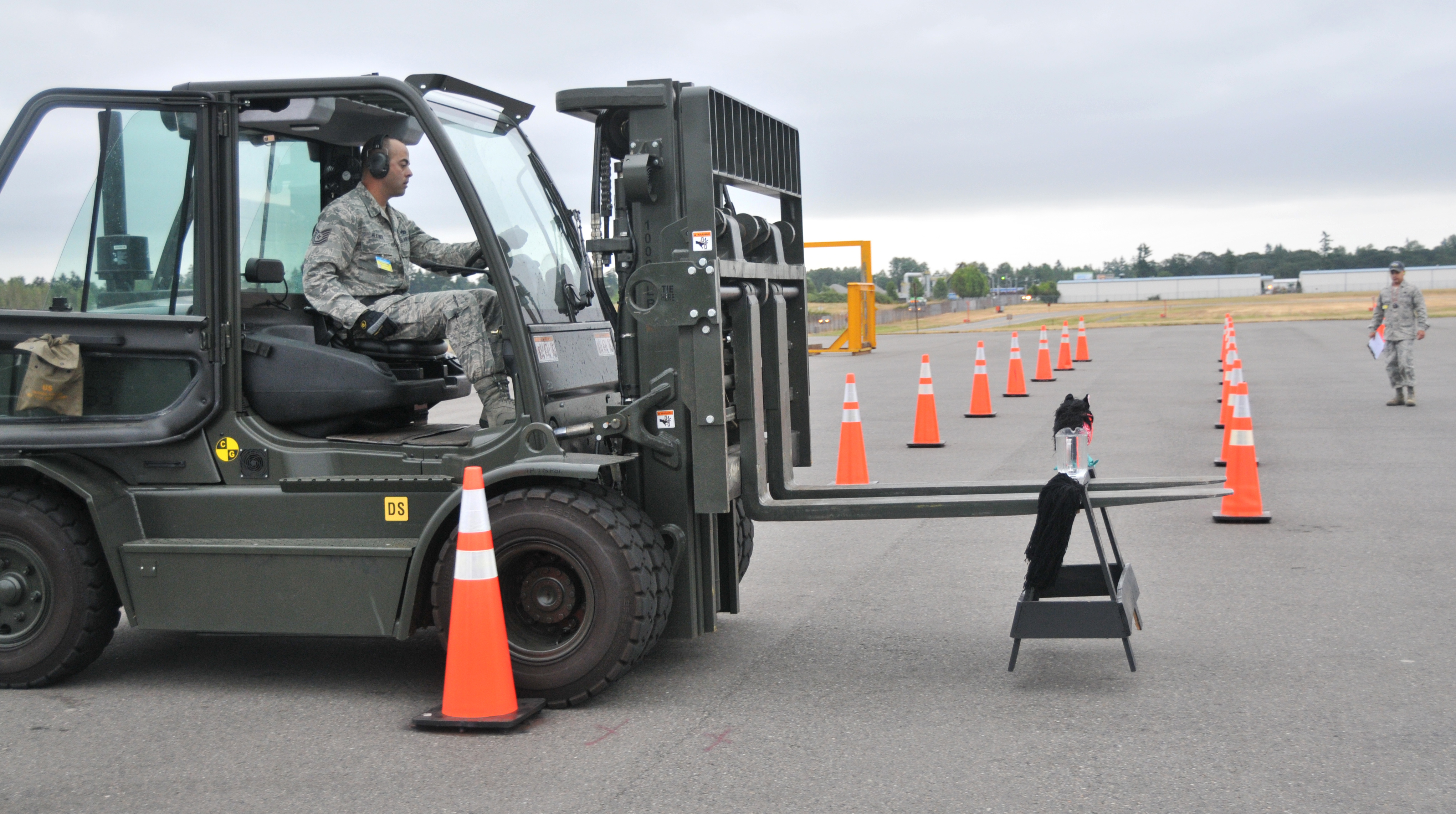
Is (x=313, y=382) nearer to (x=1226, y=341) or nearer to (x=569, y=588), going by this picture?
(x=569, y=588)

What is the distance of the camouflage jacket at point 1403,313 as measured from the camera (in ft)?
53.8

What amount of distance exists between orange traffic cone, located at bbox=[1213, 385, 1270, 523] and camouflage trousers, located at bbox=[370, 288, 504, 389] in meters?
5.82

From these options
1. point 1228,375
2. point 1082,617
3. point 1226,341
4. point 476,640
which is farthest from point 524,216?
point 1226,341

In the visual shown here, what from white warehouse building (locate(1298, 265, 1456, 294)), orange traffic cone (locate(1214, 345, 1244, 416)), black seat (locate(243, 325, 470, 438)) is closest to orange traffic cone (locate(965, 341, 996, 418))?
orange traffic cone (locate(1214, 345, 1244, 416))

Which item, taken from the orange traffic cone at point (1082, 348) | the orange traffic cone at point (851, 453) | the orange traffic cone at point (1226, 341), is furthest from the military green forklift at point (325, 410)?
the orange traffic cone at point (1082, 348)

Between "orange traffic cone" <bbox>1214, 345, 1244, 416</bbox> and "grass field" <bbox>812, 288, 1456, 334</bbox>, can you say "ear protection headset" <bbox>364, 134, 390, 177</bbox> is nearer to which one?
"orange traffic cone" <bbox>1214, 345, 1244, 416</bbox>

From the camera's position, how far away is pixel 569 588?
5.36 meters

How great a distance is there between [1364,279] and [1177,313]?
65.8m

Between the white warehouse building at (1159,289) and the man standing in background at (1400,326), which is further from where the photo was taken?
the white warehouse building at (1159,289)

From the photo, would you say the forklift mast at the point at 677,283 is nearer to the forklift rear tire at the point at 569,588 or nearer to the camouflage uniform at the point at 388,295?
the forklift rear tire at the point at 569,588

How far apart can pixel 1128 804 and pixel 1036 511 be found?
1.76 metres

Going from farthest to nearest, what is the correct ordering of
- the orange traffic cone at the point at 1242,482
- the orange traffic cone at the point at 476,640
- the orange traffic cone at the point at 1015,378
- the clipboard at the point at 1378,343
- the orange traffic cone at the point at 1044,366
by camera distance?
the orange traffic cone at the point at 1044,366 < the orange traffic cone at the point at 1015,378 < the clipboard at the point at 1378,343 < the orange traffic cone at the point at 1242,482 < the orange traffic cone at the point at 476,640

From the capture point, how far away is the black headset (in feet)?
19.4

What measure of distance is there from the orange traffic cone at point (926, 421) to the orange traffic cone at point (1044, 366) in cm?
985
